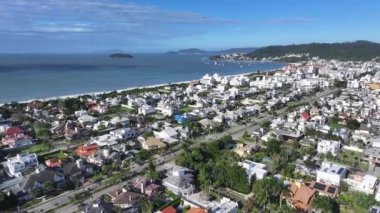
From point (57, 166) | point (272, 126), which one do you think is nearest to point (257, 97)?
point (272, 126)

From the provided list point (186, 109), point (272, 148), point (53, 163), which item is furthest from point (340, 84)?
point (53, 163)

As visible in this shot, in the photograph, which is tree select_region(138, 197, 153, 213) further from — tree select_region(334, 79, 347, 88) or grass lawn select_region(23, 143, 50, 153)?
tree select_region(334, 79, 347, 88)

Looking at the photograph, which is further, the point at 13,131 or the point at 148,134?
the point at 13,131

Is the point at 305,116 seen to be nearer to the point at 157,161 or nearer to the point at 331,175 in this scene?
the point at 331,175

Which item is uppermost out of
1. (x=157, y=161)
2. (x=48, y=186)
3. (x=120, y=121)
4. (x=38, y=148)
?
(x=48, y=186)

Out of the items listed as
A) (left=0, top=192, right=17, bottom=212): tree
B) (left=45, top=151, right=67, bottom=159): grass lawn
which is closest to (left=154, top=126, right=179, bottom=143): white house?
(left=45, top=151, right=67, bottom=159): grass lawn

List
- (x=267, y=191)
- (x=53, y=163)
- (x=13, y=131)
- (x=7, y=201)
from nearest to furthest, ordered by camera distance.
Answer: (x=267, y=191)
(x=7, y=201)
(x=53, y=163)
(x=13, y=131)
